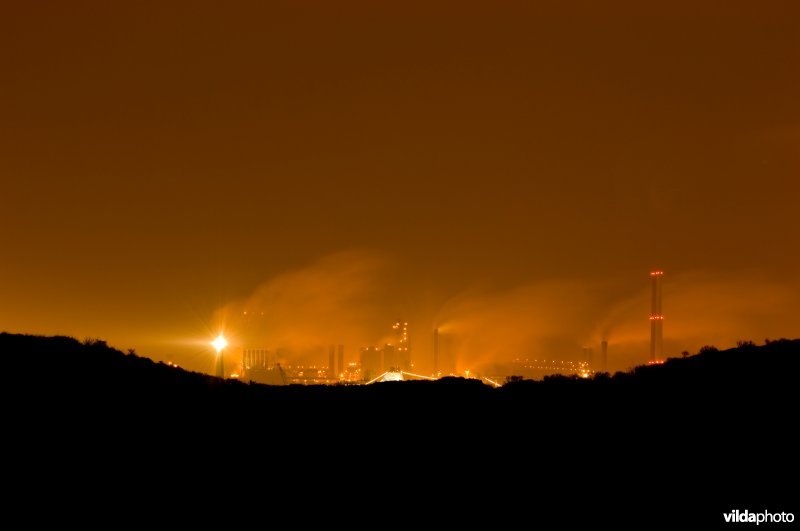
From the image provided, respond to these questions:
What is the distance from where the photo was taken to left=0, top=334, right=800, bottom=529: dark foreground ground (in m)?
19.7

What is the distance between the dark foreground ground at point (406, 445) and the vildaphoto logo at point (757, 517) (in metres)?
0.34

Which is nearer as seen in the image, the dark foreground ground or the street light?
the dark foreground ground

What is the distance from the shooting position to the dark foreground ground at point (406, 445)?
19.7 m

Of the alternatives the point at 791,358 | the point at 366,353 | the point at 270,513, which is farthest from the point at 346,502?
the point at 366,353

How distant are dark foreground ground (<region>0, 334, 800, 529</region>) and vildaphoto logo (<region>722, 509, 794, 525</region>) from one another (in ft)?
1.11

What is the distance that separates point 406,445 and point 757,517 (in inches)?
353

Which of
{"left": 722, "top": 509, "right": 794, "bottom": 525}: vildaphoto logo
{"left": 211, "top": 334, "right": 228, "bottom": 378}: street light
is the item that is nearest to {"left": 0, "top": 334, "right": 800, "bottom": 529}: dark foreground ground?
{"left": 722, "top": 509, "right": 794, "bottom": 525}: vildaphoto logo

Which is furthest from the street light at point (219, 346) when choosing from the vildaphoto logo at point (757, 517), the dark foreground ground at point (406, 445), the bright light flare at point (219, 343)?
the vildaphoto logo at point (757, 517)

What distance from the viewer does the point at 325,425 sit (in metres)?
24.6

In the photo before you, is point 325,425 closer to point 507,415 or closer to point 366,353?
point 507,415

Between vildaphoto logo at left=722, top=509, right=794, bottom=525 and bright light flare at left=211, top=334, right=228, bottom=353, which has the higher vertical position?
bright light flare at left=211, top=334, right=228, bottom=353

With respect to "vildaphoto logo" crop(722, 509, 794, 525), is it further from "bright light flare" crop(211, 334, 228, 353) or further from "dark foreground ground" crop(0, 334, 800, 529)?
"bright light flare" crop(211, 334, 228, 353)

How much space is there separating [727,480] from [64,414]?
16.8 meters

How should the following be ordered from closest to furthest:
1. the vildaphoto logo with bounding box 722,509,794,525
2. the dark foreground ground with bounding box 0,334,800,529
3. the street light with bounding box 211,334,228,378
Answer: the vildaphoto logo with bounding box 722,509,794,525, the dark foreground ground with bounding box 0,334,800,529, the street light with bounding box 211,334,228,378
